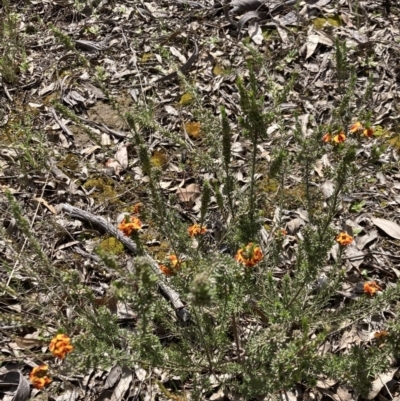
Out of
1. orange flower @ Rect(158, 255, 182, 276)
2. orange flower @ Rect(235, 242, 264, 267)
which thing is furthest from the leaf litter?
orange flower @ Rect(235, 242, 264, 267)

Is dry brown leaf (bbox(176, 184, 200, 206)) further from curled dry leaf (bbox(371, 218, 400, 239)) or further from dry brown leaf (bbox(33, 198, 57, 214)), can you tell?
curled dry leaf (bbox(371, 218, 400, 239))

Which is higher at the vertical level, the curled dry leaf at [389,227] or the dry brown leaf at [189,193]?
the dry brown leaf at [189,193]

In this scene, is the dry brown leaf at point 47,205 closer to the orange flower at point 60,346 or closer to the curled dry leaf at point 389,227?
the orange flower at point 60,346

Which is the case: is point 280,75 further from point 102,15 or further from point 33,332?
point 33,332

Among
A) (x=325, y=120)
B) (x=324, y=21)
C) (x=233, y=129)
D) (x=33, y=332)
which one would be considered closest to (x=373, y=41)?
(x=324, y=21)

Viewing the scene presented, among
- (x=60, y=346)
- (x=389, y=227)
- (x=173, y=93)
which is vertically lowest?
(x=389, y=227)

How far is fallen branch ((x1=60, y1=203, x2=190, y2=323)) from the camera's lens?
114 inches

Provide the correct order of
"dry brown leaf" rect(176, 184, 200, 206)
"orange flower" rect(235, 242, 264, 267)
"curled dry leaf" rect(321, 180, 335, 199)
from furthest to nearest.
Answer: "dry brown leaf" rect(176, 184, 200, 206) → "curled dry leaf" rect(321, 180, 335, 199) → "orange flower" rect(235, 242, 264, 267)

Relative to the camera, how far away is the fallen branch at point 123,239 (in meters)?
2.90

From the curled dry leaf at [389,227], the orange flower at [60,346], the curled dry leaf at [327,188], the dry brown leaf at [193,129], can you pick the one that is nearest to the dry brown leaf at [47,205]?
the dry brown leaf at [193,129]

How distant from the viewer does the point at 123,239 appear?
10.8 ft

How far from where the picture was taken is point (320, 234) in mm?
2289

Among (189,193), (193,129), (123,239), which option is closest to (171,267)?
(123,239)

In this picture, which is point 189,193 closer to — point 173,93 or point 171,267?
point 173,93
